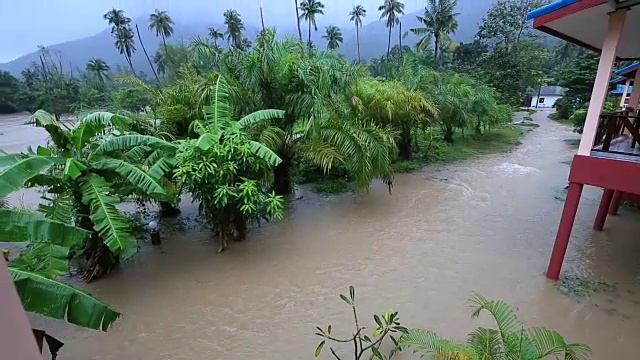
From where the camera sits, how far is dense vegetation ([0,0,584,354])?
3.72 meters

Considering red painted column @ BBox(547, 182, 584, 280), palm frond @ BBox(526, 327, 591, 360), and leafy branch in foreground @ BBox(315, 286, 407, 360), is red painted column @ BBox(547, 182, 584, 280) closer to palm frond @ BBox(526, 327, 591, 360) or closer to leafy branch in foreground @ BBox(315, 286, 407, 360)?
palm frond @ BBox(526, 327, 591, 360)

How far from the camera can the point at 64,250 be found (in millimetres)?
3885

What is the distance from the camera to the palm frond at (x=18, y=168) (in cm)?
350

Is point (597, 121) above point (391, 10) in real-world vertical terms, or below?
below

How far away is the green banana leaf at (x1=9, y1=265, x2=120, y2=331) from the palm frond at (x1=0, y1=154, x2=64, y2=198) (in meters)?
0.87

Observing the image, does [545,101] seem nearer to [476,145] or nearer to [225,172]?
[476,145]

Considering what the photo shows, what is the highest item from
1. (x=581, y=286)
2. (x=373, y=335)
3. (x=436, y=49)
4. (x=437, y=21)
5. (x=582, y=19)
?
(x=437, y=21)

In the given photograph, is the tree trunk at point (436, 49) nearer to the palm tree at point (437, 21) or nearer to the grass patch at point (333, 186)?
the palm tree at point (437, 21)

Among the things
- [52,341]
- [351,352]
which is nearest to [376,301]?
[351,352]

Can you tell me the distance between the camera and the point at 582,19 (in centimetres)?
493

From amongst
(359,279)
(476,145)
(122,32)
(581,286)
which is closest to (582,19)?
(581,286)

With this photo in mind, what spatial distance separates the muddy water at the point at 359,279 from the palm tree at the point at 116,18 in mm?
43404

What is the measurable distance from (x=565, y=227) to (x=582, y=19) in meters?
2.86

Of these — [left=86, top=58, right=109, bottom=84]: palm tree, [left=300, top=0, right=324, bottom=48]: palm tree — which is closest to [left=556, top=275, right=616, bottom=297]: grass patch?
[left=300, top=0, right=324, bottom=48]: palm tree
